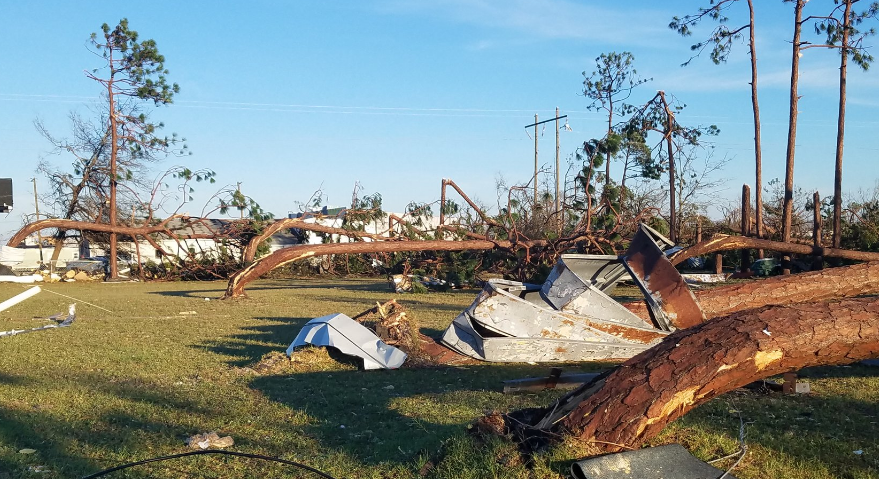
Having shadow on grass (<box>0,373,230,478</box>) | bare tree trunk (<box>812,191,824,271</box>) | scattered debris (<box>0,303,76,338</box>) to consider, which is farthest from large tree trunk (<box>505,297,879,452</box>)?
bare tree trunk (<box>812,191,824,271</box>)

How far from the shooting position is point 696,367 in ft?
12.7

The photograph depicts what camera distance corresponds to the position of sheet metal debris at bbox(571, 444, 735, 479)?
3.49 meters

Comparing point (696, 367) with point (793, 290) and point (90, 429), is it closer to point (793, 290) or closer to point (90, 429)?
point (90, 429)

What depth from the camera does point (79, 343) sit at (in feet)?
30.6

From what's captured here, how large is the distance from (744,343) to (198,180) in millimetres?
22484

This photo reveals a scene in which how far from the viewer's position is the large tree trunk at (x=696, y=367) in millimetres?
3799

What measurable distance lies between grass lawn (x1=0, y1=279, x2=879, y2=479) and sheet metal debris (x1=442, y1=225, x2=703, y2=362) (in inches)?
8.7

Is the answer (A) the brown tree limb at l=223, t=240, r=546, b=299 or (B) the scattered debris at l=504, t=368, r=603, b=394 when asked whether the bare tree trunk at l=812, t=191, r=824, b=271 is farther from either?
(B) the scattered debris at l=504, t=368, r=603, b=394

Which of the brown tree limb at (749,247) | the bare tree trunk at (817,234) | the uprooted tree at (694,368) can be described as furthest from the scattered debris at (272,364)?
the bare tree trunk at (817,234)

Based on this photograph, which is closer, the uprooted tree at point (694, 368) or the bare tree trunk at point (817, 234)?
the uprooted tree at point (694, 368)

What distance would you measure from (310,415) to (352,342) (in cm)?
203

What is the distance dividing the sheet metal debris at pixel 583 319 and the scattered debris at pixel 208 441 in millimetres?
3527

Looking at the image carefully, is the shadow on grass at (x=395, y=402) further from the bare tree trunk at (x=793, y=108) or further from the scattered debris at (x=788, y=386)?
the bare tree trunk at (x=793, y=108)

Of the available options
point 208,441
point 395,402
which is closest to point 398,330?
point 395,402
